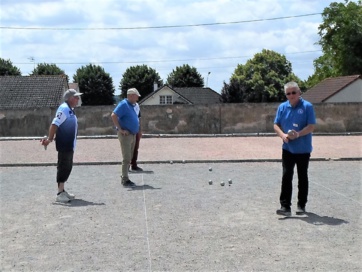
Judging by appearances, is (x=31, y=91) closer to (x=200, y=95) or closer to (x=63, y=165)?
(x=200, y=95)

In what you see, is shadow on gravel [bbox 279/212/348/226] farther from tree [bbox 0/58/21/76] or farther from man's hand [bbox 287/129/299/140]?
tree [bbox 0/58/21/76]

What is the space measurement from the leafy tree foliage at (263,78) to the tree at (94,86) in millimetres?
15604

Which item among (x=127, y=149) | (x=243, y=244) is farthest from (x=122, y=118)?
(x=243, y=244)

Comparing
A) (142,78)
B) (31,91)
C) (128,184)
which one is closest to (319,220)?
(128,184)

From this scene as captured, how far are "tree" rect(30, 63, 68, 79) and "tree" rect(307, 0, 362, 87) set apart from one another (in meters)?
38.3

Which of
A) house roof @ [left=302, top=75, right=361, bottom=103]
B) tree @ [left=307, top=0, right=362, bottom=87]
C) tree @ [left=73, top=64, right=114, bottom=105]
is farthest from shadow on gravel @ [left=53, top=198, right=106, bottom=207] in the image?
tree @ [left=73, top=64, right=114, bottom=105]

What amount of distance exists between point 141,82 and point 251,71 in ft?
51.1

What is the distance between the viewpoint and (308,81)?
7756cm

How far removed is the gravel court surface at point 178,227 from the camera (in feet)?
17.7

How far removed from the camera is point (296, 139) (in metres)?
7.52

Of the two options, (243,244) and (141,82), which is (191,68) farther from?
(243,244)

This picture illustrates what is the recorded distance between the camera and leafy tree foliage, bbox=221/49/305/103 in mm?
75700

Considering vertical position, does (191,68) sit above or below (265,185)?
above

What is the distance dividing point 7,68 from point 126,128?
218 feet
